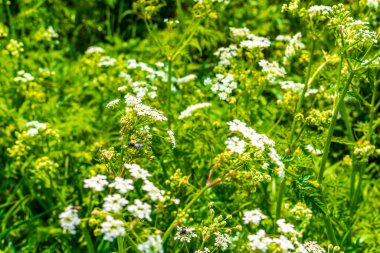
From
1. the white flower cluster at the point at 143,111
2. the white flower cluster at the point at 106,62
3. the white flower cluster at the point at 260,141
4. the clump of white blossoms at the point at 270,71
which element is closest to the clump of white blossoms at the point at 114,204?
the white flower cluster at the point at 143,111

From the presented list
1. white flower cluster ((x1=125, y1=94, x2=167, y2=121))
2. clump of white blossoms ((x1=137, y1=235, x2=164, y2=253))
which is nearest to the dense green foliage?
white flower cluster ((x1=125, y1=94, x2=167, y2=121))

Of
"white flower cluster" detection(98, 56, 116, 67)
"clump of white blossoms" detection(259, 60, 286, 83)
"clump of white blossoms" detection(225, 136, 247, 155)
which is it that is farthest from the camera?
"white flower cluster" detection(98, 56, 116, 67)

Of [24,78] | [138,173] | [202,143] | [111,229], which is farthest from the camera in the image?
[24,78]

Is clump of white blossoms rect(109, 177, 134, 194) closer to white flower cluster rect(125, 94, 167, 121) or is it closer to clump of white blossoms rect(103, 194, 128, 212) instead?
clump of white blossoms rect(103, 194, 128, 212)

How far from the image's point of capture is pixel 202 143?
4.74m

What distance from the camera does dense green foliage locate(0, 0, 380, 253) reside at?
129 inches

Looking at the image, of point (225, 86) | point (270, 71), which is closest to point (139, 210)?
point (225, 86)

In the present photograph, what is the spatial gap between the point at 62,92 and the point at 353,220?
11.9ft

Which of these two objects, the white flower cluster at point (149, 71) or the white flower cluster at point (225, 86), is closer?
the white flower cluster at point (225, 86)

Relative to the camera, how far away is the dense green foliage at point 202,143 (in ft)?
10.7

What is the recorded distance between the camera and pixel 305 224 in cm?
459

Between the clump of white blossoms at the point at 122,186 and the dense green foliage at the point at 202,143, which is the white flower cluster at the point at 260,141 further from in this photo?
the clump of white blossoms at the point at 122,186

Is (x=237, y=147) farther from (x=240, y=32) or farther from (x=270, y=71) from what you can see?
(x=240, y=32)

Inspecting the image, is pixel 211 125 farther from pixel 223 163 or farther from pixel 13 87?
pixel 13 87
